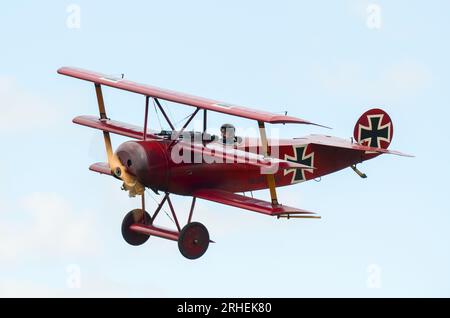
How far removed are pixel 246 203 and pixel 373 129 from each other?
4.72 m

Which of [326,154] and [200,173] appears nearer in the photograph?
[200,173]

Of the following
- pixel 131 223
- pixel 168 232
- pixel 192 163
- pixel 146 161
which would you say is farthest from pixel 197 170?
pixel 131 223

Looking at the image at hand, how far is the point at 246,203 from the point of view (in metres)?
22.3

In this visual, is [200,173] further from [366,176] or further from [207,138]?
[366,176]

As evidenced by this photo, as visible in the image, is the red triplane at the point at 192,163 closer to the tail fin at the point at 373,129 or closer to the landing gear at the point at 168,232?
the landing gear at the point at 168,232

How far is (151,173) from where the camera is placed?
22969 millimetres

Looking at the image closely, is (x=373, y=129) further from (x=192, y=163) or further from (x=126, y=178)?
(x=126, y=178)

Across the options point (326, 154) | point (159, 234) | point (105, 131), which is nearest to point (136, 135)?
→ point (105, 131)

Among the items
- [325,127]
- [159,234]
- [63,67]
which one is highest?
[63,67]

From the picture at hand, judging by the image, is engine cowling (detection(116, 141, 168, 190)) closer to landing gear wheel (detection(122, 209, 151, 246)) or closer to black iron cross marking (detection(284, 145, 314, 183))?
landing gear wheel (detection(122, 209, 151, 246))

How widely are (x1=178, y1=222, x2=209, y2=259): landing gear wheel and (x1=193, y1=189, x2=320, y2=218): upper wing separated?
58 cm

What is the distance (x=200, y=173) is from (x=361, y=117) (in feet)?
13.9

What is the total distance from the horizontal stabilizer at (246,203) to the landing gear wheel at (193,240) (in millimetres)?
580

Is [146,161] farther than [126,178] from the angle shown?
No
